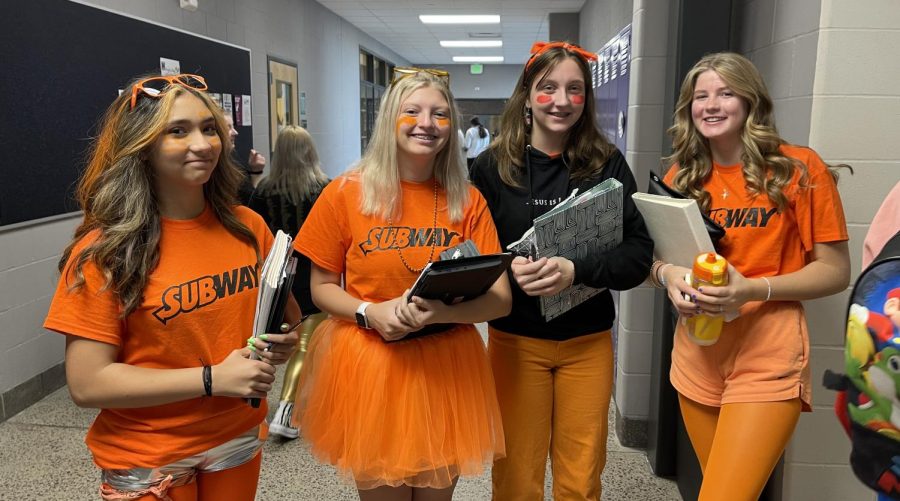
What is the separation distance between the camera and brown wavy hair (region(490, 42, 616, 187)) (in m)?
1.81

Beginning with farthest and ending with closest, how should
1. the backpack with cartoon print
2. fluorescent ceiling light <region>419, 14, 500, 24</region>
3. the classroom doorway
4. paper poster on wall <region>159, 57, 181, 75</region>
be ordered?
fluorescent ceiling light <region>419, 14, 500, 24</region>
the classroom doorway
paper poster on wall <region>159, 57, 181, 75</region>
the backpack with cartoon print

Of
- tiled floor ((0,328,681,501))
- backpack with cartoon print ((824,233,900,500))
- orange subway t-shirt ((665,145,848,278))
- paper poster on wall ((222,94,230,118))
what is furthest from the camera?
paper poster on wall ((222,94,230,118))

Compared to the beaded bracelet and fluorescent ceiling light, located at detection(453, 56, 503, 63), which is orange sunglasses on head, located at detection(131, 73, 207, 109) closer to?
the beaded bracelet

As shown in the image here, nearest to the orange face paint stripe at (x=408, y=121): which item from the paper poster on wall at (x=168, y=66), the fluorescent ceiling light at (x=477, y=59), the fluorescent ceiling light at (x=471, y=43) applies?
the paper poster on wall at (x=168, y=66)

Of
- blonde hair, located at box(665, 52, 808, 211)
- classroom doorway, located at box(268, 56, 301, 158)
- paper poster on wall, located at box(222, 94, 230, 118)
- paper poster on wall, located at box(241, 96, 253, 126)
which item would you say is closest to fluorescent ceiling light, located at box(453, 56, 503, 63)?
classroom doorway, located at box(268, 56, 301, 158)

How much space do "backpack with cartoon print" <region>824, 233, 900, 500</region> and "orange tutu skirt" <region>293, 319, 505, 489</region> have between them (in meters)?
0.95

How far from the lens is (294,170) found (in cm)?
332

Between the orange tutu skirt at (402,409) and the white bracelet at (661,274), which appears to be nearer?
the orange tutu skirt at (402,409)

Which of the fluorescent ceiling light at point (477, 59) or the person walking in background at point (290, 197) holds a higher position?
the fluorescent ceiling light at point (477, 59)

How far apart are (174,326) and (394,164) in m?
0.64

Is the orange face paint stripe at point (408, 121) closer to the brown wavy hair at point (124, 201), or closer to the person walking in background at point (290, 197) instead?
the brown wavy hair at point (124, 201)

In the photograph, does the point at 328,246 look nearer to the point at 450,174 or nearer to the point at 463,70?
the point at 450,174

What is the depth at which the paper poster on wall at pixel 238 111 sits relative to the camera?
18.6 ft

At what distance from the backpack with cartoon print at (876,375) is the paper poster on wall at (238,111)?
5515 millimetres
